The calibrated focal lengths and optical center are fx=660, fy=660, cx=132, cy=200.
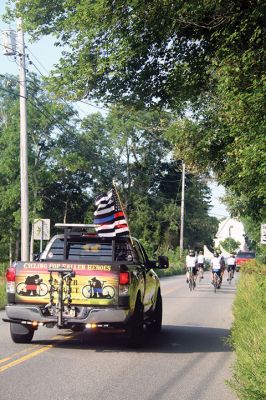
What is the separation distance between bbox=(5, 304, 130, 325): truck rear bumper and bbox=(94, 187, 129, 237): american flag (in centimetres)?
219

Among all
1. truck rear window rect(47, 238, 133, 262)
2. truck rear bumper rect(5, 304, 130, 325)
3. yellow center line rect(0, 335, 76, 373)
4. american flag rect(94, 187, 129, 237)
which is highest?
american flag rect(94, 187, 129, 237)

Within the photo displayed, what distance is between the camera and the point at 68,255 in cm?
1214

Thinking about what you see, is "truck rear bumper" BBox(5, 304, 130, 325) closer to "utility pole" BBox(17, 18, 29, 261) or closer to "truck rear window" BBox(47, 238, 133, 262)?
"truck rear window" BBox(47, 238, 133, 262)

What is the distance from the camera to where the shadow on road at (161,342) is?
11.4 metres

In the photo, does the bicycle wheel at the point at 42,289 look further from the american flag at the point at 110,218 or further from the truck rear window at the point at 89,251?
the american flag at the point at 110,218

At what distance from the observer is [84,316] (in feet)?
34.6

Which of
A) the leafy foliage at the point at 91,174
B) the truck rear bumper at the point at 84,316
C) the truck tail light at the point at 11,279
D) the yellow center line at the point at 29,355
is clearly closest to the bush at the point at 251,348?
the truck rear bumper at the point at 84,316

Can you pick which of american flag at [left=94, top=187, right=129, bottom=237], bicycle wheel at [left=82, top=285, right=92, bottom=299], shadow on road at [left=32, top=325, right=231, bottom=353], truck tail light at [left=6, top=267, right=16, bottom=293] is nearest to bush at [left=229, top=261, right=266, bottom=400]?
shadow on road at [left=32, top=325, right=231, bottom=353]

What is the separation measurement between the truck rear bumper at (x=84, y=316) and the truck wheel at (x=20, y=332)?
26.9 inches

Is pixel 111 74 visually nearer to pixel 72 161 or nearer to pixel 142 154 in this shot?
pixel 72 161

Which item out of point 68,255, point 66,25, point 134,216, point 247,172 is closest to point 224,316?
point 247,172

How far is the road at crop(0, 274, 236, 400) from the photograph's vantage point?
786cm

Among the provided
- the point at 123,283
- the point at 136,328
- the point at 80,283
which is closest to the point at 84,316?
the point at 80,283

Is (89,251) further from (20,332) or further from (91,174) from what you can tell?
(91,174)
